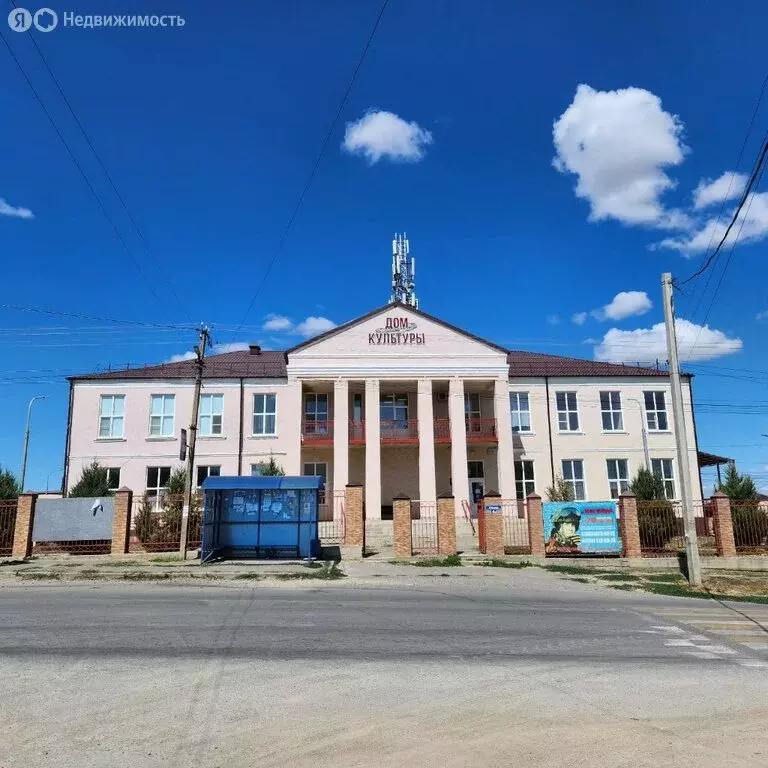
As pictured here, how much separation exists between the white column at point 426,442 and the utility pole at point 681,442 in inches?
600

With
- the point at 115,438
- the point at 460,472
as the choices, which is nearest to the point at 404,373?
the point at 460,472

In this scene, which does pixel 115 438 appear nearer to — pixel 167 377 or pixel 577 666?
pixel 167 377

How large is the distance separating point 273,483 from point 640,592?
1093 centimetres

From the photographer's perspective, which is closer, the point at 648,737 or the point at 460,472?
the point at 648,737

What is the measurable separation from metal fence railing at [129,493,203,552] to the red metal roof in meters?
12.2

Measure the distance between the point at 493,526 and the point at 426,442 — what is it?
408 inches

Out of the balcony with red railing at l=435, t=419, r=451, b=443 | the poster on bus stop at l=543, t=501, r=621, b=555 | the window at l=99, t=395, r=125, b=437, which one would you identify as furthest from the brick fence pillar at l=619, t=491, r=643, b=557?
the window at l=99, t=395, r=125, b=437

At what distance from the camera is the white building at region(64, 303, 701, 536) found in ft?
106

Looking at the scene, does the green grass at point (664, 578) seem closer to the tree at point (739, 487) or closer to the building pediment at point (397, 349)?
the tree at point (739, 487)

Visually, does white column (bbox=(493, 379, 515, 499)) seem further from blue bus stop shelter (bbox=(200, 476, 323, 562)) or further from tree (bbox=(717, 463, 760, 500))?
blue bus stop shelter (bbox=(200, 476, 323, 562))

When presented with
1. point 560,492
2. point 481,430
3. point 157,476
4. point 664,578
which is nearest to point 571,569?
point 664,578

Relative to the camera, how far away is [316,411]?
35312mm

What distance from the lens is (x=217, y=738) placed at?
5152 mm

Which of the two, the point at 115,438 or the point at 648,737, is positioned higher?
the point at 115,438
